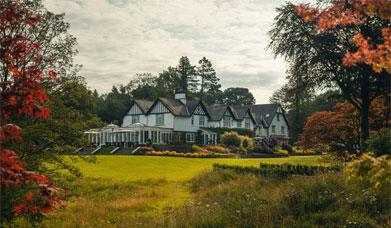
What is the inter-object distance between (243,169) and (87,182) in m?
8.42

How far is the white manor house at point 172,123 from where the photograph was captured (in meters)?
59.8

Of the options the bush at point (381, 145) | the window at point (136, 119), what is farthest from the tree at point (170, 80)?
the bush at point (381, 145)

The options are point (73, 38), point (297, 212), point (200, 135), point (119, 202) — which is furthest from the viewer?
Result: point (200, 135)

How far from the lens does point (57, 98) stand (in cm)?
1459

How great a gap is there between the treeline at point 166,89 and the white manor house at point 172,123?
1251cm

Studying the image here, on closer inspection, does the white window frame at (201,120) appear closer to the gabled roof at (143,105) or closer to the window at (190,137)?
the window at (190,137)

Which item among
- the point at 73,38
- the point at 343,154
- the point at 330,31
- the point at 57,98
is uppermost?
the point at 330,31

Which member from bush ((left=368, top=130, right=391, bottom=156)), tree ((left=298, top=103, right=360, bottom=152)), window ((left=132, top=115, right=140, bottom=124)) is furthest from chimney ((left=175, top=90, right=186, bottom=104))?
bush ((left=368, top=130, right=391, bottom=156))

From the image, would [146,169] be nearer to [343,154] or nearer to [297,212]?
[343,154]

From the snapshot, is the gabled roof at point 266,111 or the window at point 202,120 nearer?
the window at point 202,120

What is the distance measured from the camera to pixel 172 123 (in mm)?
62562

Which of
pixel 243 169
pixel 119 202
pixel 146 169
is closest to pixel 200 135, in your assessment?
pixel 146 169

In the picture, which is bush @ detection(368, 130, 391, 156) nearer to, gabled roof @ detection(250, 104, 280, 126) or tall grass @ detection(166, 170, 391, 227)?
tall grass @ detection(166, 170, 391, 227)

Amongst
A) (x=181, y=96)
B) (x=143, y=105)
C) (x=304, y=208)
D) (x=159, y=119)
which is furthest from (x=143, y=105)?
(x=304, y=208)
